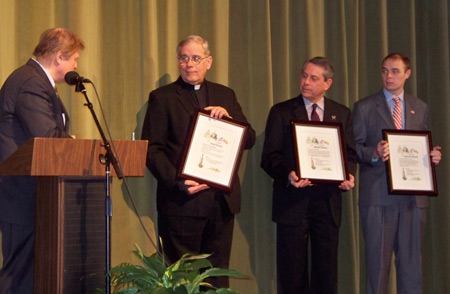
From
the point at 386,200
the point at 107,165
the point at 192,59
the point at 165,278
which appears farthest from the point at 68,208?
the point at 386,200

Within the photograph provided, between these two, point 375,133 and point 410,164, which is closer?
point 410,164

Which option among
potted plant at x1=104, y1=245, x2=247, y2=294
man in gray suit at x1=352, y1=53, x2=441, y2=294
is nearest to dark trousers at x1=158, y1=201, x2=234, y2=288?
man in gray suit at x1=352, y1=53, x2=441, y2=294

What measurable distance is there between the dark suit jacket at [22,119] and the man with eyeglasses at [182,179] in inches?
34.8

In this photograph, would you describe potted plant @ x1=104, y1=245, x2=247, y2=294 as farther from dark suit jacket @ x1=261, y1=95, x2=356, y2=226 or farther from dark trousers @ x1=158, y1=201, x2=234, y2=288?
dark suit jacket @ x1=261, y1=95, x2=356, y2=226

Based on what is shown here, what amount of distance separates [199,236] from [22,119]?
4.66ft

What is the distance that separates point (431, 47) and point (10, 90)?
159 inches

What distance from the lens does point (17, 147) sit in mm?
3250

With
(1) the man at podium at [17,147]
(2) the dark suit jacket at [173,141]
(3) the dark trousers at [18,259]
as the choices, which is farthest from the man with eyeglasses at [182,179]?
(3) the dark trousers at [18,259]

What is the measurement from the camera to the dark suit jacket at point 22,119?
313 cm

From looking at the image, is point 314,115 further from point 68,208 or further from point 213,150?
point 68,208

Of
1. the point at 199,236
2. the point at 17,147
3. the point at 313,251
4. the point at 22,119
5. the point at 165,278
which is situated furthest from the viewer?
the point at 313,251

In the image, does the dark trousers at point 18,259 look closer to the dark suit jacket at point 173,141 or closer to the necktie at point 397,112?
the dark suit jacket at point 173,141

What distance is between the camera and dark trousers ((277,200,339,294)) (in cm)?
454

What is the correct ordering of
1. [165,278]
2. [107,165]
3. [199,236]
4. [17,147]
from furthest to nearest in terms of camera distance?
1. [199,236]
2. [17,147]
3. [107,165]
4. [165,278]
